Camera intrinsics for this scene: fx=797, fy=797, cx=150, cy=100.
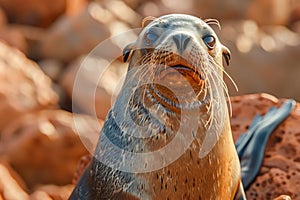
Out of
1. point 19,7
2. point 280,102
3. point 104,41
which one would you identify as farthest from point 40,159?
point 19,7

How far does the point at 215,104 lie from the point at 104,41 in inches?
308

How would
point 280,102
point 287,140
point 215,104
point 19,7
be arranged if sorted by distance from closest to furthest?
1. point 215,104
2. point 287,140
3. point 280,102
4. point 19,7

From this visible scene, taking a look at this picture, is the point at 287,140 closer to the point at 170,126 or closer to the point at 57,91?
the point at 170,126

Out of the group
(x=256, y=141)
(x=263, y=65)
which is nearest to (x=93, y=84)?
(x=263, y=65)

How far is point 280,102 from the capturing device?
16.3ft

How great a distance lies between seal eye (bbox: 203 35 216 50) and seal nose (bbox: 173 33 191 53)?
0.17 m

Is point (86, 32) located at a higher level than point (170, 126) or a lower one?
lower

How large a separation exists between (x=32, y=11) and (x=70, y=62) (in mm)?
1720

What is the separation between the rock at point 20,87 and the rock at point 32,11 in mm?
2123

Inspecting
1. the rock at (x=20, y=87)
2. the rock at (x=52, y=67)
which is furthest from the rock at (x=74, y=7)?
the rock at (x=20, y=87)

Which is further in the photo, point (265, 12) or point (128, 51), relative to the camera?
point (265, 12)

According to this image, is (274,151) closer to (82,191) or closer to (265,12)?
(82,191)

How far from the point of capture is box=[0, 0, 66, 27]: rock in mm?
13008

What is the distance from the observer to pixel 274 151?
15.0 ft
